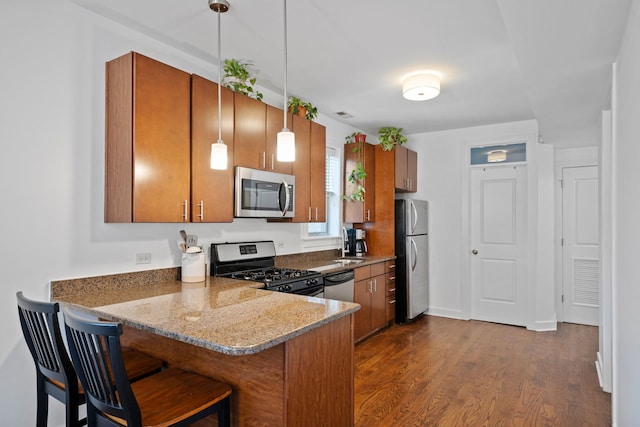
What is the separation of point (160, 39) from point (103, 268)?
163cm

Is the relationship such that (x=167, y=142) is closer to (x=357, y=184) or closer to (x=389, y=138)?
(x=357, y=184)

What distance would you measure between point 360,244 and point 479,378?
83.5 inches

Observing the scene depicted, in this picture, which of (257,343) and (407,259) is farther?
(407,259)

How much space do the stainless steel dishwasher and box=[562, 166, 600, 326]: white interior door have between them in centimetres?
312

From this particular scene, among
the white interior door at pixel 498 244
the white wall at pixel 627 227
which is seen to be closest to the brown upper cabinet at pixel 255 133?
the white wall at pixel 627 227

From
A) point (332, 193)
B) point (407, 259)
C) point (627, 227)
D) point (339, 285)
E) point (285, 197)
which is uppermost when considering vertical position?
point (332, 193)

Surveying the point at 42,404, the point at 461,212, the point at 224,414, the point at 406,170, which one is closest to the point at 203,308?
the point at 224,414

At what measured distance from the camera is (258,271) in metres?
3.30

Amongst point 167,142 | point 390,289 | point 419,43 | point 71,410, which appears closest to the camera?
point 71,410

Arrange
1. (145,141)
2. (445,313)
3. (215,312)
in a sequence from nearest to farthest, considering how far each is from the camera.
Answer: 1. (215,312)
2. (145,141)
3. (445,313)

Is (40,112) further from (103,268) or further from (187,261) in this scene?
(187,261)

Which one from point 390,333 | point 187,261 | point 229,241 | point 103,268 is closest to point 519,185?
point 390,333

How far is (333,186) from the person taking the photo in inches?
189

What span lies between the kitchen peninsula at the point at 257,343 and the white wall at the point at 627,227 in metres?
1.21
